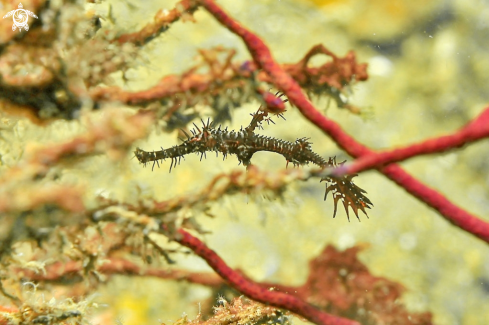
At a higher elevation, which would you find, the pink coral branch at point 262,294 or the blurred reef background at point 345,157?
the blurred reef background at point 345,157

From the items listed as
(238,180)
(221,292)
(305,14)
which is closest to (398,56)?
(305,14)

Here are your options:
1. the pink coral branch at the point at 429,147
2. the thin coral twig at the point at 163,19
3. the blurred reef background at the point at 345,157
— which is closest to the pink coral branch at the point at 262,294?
the blurred reef background at the point at 345,157

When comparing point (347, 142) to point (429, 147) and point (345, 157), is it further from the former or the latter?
point (345, 157)

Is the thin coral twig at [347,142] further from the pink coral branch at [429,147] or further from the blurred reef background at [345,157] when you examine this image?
the blurred reef background at [345,157]

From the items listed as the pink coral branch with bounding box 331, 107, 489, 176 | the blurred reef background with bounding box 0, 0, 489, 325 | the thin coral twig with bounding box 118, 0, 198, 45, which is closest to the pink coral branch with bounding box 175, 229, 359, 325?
the blurred reef background with bounding box 0, 0, 489, 325

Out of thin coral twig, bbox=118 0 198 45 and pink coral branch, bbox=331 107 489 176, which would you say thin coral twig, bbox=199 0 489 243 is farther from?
thin coral twig, bbox=118 0 198 45

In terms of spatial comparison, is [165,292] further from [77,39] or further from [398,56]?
[398,56]

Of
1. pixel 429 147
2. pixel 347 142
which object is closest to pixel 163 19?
pixel 347 142
